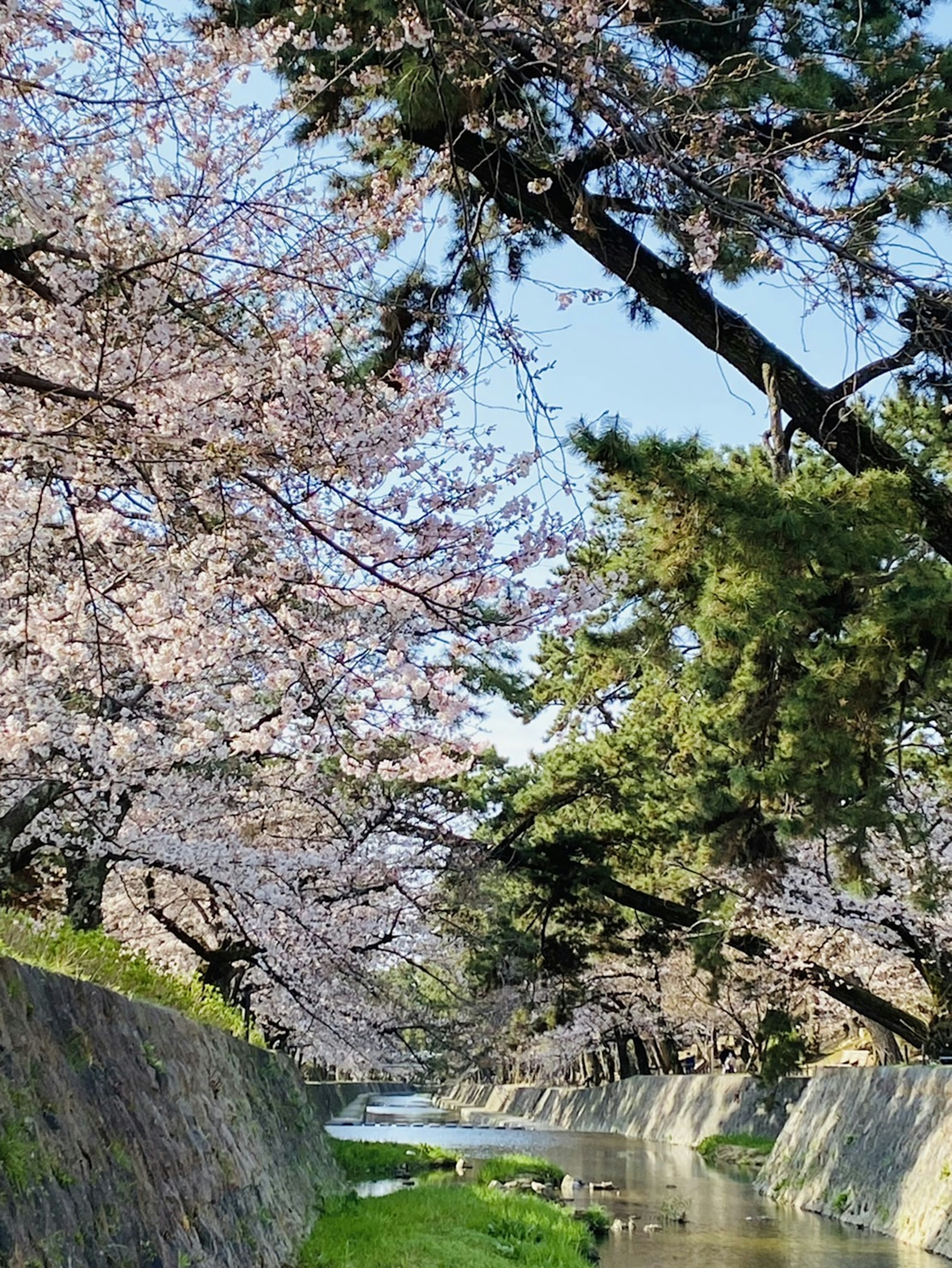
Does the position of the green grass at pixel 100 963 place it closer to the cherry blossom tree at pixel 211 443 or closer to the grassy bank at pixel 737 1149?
the cherry blossom tree at pixel 211 443

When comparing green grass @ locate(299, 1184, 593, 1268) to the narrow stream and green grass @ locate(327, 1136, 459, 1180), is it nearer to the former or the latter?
the narrow stream

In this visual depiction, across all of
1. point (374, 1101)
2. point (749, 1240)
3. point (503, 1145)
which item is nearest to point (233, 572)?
A: point (749, 1240)

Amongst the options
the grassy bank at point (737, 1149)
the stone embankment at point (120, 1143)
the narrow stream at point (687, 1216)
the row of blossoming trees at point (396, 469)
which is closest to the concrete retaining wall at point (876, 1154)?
the narrow stream at point (687, 1216)

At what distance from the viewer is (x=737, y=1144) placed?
23188 mm

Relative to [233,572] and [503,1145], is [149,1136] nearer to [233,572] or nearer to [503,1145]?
[233,572]

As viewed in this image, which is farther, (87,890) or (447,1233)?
(87,890)

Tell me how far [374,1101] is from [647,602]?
6801 cm

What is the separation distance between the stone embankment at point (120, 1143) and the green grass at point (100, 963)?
9.1 inches

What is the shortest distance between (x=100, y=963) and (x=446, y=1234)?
4.97m

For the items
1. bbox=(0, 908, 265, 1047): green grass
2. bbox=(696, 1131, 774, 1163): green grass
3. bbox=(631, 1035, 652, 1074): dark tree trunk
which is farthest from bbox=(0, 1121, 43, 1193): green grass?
bbox=(631, 1035, 652, 1074): dark tree trunk

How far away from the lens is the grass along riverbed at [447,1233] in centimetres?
849

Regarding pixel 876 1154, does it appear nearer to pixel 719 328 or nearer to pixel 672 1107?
pixel 719 328

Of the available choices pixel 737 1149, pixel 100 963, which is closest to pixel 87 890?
pixel 100 963

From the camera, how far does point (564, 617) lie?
18.0 feet
